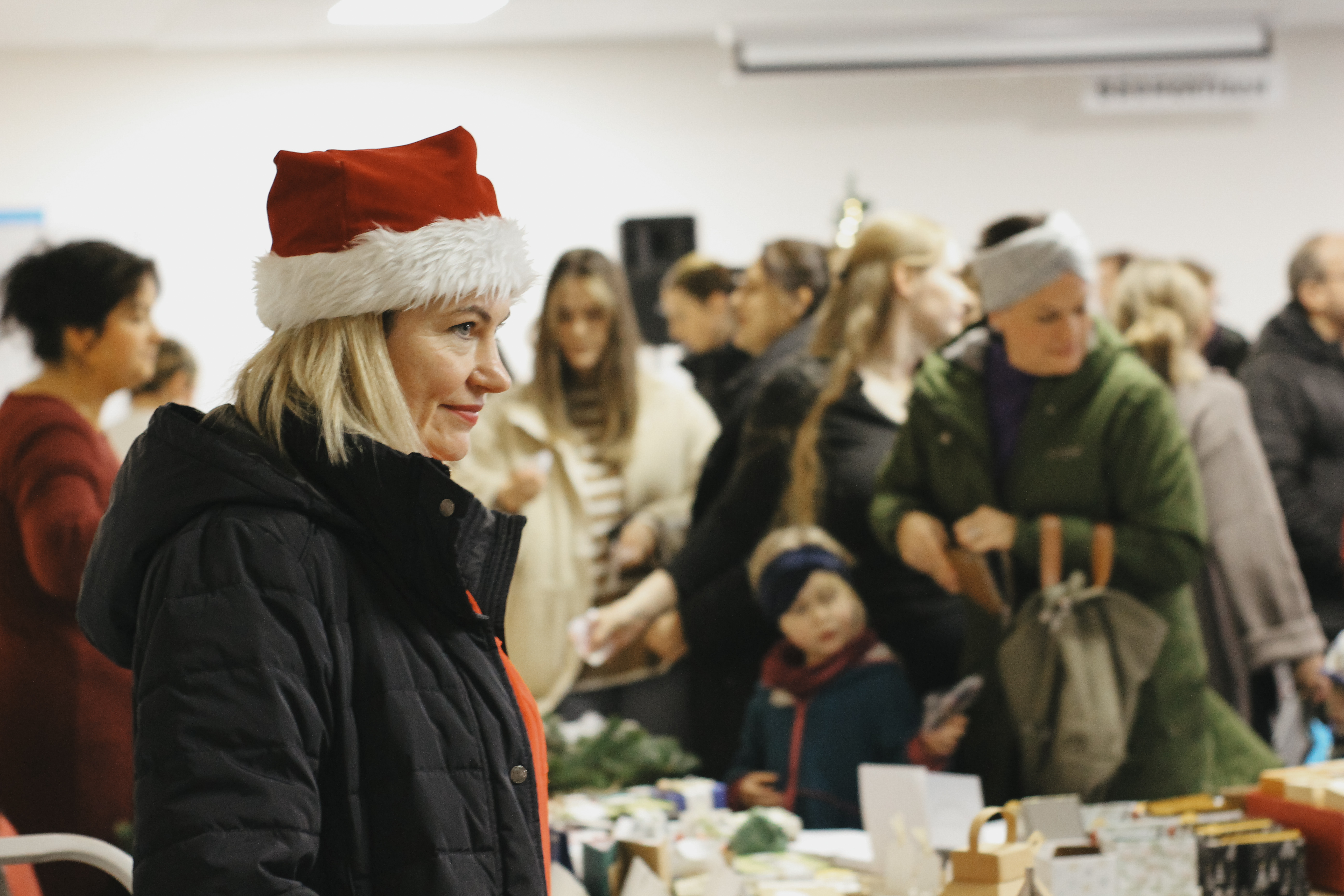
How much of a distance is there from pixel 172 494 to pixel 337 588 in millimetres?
177

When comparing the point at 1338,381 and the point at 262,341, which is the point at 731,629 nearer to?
the point at 1338,381

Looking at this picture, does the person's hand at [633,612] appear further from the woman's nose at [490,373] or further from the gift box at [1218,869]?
the woman's nose at [490,373]

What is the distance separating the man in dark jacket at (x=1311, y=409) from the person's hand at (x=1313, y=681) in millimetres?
230

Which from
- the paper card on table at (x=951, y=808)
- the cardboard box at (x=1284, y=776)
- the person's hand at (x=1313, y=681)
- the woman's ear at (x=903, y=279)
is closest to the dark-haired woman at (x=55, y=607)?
the paper card on table at (x=951, y=808)

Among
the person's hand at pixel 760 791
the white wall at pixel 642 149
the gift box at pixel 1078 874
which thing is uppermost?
the white wall at pixel 642 149

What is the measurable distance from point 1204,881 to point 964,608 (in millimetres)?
1735

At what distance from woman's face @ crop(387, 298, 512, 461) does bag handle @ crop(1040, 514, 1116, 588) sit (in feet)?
9.13

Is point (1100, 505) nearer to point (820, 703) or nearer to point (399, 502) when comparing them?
point (820, 703)

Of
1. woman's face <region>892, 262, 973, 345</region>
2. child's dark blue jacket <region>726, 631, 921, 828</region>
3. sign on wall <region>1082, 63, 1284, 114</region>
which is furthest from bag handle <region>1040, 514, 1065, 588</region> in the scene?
sign on wall <region>1082, 63, 1284, 114</region>

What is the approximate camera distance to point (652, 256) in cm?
464

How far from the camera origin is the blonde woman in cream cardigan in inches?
171

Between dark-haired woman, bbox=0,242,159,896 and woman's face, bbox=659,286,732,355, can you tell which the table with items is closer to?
dark-haired woman, bbox=0,242,159,896

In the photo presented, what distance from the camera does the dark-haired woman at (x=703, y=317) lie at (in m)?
4.52

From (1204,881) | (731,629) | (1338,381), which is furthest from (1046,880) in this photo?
(1338,381)
